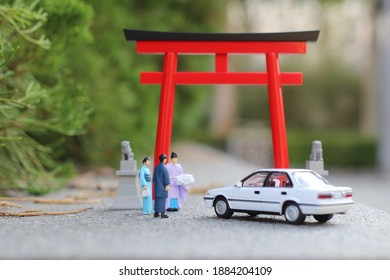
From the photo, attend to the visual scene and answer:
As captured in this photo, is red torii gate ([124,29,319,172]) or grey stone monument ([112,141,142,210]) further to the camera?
red torii gate ([124,29,319,172])

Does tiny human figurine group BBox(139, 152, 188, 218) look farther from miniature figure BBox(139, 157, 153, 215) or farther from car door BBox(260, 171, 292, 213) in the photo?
car door BBox(260, 171, 292, 213)

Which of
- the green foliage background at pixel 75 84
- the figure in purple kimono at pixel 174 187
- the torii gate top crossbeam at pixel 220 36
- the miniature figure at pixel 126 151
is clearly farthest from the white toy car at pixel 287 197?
the green foliage background at pixel 75 84

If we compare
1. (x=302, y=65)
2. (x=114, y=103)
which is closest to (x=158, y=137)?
(x=114, y=103)

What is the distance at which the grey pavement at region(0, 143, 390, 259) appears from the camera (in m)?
6.68

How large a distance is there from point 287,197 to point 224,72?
2966mm

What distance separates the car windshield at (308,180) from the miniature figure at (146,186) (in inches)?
93.8

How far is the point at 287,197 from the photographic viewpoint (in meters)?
8.48


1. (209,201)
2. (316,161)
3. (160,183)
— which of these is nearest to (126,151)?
(160,183)

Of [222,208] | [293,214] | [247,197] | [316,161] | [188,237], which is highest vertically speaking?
[316,161]

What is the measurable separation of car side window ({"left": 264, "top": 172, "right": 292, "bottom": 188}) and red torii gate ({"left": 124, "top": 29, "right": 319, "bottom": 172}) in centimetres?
108

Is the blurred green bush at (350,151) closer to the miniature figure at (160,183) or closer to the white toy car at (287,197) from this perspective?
the white toy car at (287,197)

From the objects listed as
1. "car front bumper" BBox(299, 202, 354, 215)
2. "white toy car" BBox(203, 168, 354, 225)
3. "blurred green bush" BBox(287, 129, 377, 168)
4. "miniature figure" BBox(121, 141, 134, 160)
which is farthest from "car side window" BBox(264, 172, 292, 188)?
"blurred green bush" BBox(287, 129, 377, 168)

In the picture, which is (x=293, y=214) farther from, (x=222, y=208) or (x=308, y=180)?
(x=222, y=208)

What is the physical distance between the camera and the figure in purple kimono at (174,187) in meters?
9.69
